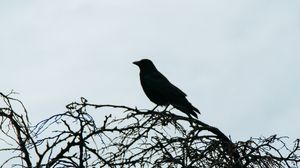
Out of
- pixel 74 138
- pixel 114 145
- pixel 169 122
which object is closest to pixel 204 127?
pixel 169 122

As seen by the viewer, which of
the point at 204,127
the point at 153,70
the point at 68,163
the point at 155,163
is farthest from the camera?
the point at 153,70

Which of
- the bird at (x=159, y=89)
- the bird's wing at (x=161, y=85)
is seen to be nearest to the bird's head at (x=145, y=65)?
the bird at (x=159, y=89)

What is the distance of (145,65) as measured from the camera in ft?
37.1

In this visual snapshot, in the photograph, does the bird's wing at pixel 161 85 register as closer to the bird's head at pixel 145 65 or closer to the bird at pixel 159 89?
the bird at pixel 159 89

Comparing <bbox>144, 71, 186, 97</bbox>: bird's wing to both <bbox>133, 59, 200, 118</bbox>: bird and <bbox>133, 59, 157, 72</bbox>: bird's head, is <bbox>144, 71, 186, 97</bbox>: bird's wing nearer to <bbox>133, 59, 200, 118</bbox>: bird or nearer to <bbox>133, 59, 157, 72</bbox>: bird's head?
<bbox>133, 59, 200, 118</bbox>: bird

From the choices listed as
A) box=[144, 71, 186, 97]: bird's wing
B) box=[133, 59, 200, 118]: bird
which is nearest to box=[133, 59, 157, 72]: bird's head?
box=[133, 59, 200, 118]: bird

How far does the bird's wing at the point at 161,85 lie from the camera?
10.4m

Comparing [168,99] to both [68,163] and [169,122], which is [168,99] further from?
[68,163]

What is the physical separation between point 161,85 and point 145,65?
84 cm

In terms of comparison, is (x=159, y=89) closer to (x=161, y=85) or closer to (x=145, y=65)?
→ (x=161, y=85)

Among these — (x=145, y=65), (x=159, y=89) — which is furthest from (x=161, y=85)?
(x=145, y=65)

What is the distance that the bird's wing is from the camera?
1042 cm

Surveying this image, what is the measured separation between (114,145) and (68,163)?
0.96m

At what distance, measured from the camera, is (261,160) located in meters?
4.69
